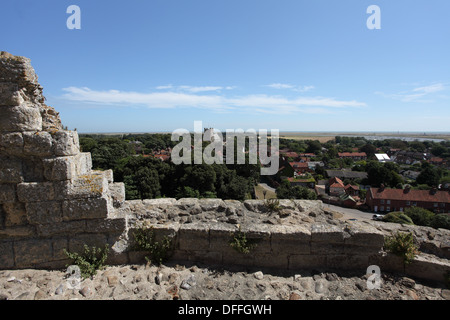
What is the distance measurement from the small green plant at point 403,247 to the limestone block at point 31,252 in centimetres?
540

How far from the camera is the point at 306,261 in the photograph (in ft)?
12.0

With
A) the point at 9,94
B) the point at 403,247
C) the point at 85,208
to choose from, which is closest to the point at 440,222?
the point at 403,247

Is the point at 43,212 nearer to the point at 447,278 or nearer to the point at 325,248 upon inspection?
the point at 325,248

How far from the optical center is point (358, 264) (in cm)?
364

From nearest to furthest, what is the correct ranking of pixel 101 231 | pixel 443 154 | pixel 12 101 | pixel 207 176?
pixel 12 101 < pixel 101 231 < pixel 207 176 < pixel 443 154

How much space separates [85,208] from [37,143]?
116 cm

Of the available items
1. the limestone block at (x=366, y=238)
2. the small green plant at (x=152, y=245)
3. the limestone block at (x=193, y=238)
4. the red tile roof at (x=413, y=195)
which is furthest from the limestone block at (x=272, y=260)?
the red tile roof at (x=413, y=195)

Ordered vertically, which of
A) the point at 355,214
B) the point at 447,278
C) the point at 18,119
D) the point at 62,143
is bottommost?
the point at 355,214

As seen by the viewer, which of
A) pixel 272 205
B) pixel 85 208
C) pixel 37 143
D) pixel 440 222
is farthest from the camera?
pixel 440 222

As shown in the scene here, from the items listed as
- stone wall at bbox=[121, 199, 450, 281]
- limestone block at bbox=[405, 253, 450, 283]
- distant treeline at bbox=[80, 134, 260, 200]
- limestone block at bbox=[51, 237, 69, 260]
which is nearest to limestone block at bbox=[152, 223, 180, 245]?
stone wall at bbox=[121, 199, 450, 281]

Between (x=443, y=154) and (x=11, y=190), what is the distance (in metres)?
108

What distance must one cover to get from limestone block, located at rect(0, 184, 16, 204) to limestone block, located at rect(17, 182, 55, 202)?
9 centimetres
